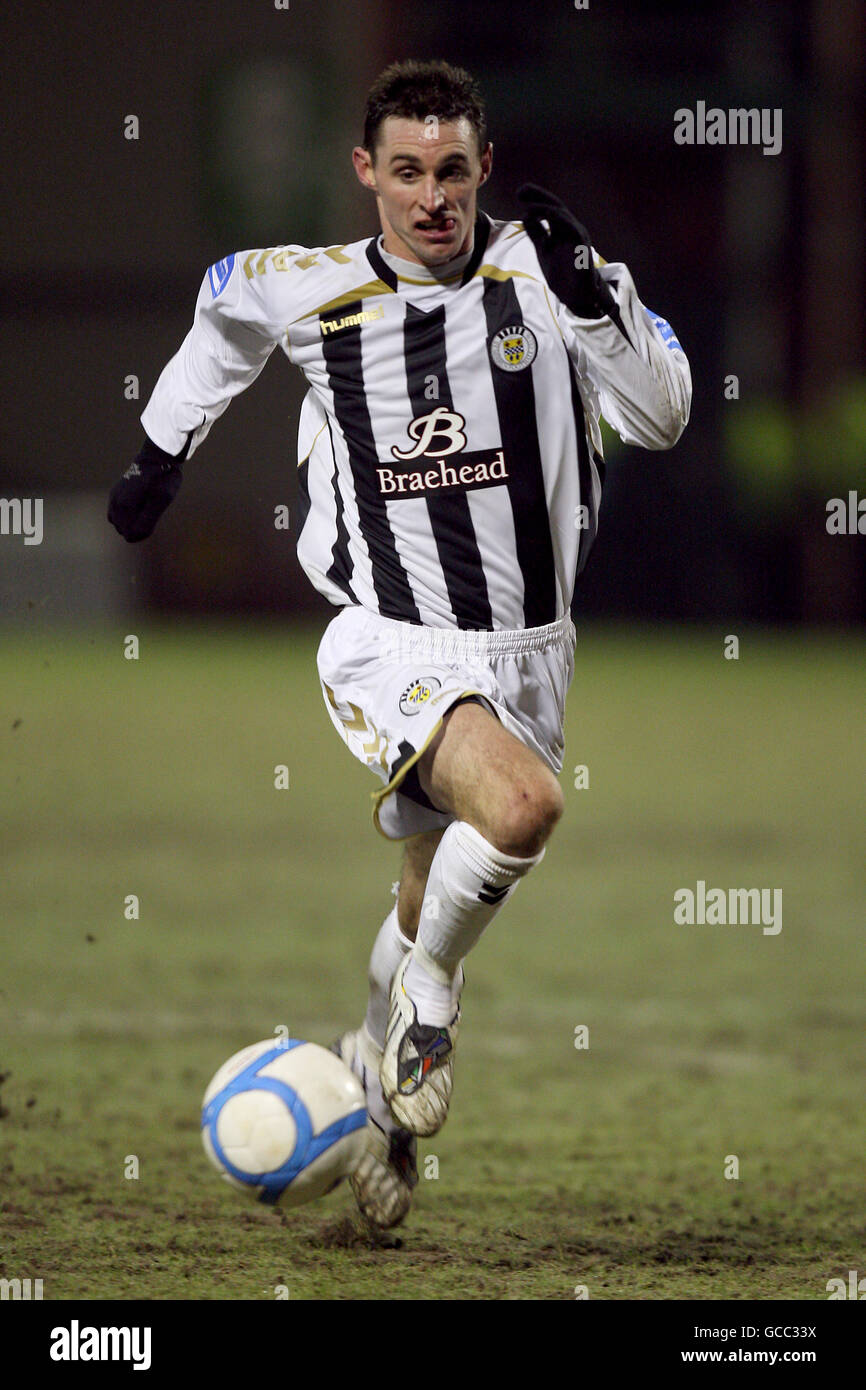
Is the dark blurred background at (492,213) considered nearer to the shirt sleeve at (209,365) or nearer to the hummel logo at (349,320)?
the shirt sleeve at (209,365)

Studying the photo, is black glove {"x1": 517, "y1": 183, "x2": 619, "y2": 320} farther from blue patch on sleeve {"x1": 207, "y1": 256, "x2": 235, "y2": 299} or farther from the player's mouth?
blue patch on sleeve {"x1": 207, "y1": 256, "x2": 235, "y2": 299}

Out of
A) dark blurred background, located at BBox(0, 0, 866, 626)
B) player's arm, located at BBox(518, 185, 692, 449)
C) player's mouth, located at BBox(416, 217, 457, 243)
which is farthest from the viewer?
dark blurred background, located at BBox(0, 0, 866, 626)

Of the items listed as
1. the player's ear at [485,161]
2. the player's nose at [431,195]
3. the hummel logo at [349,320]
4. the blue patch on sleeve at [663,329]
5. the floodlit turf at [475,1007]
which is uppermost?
the player's ear at [485,161]

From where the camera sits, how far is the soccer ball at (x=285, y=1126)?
3859mm

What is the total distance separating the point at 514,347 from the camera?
171 inches

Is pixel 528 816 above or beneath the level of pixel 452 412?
beneath

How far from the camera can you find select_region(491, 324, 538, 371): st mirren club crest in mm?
4324

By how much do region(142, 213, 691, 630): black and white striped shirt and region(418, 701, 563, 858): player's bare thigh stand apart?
1.49ft

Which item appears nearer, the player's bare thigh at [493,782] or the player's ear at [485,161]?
the player's bare thigh at [493,782]

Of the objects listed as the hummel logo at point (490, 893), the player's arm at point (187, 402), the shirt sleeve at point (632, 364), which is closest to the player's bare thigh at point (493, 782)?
the hummel logo at point (490, 893)

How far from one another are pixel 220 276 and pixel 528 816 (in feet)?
5.44

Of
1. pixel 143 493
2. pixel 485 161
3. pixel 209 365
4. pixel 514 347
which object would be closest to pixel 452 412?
pixel 514 347

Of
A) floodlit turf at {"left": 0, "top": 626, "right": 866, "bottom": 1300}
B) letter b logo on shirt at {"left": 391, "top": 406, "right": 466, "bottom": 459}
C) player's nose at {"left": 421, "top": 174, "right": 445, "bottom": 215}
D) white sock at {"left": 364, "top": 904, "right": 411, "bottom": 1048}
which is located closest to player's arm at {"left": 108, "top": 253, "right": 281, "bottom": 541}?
letter b logo on shirt at {"left": 391, "top": 406, "right": 466, "bottom": 459}

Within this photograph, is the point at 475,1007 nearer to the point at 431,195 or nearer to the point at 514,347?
the point at 514,347
